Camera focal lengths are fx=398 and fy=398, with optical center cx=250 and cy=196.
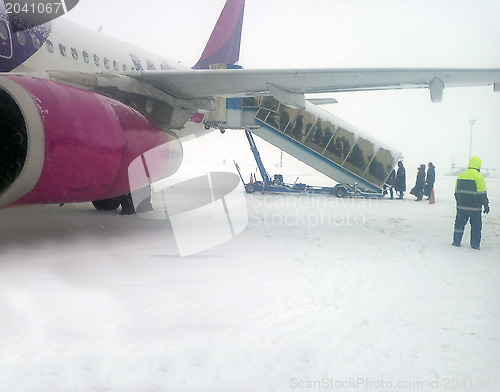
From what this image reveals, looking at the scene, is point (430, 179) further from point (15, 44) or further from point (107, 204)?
point (15, 44)

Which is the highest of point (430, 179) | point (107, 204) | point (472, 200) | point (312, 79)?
point (312, 79)

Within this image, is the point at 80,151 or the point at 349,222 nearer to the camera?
Result: the point at 80,151

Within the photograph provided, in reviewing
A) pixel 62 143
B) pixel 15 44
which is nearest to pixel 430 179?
pixel 62 143

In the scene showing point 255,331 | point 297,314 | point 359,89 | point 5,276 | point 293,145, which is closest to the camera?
point 255,331

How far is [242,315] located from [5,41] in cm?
519

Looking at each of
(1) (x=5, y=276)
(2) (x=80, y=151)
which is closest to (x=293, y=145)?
(2) (x=80, y=151)

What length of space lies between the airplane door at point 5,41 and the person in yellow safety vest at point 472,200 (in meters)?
7.02

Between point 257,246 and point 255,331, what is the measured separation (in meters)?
2.79

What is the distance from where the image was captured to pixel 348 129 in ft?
46.1

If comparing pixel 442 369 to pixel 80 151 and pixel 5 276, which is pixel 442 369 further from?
pixel 80 151

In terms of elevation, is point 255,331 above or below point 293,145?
below

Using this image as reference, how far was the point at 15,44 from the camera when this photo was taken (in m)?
5.75

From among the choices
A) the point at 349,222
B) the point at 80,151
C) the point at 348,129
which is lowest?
the point at 349,222

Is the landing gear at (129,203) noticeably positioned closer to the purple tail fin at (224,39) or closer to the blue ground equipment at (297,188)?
the blue ground equipment at (297,188)
